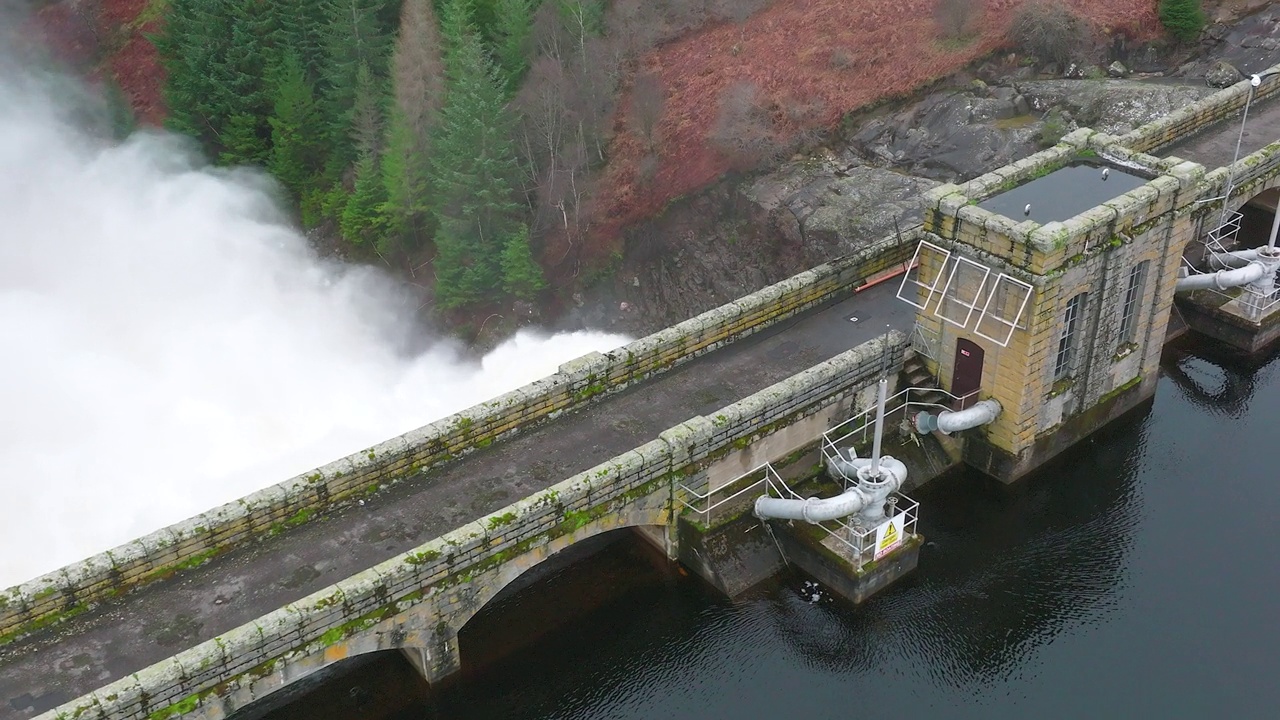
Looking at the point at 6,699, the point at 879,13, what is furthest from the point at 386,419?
the point at 879,13

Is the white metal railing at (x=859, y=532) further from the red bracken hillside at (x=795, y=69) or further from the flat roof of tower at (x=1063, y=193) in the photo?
the red bracken hillside at (x=795, y=69)

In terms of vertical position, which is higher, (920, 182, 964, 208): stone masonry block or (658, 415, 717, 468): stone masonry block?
(920, 182, 964, 208): stone masonry block

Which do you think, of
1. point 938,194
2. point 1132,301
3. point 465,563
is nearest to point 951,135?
point 1132,301

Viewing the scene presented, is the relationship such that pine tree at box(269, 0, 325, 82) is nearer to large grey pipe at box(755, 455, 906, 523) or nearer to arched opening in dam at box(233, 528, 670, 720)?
arched opening in dam at box(233, 528, 670, 720)

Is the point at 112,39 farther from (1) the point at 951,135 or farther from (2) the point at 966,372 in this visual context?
(2) the point at 966,372

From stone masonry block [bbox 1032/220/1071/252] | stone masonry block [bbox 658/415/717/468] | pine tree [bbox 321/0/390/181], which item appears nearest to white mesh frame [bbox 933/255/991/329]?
stone masonry block [bbox 1032/220/1071/252]

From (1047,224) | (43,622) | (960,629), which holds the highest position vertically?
(1047,224)

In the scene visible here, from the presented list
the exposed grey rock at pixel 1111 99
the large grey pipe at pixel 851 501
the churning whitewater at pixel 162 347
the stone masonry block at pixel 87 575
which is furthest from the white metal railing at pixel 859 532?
the exposed grey rock at pixel 1111 99
